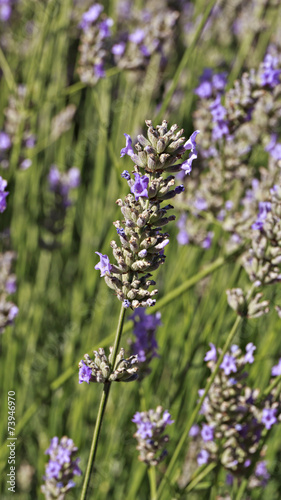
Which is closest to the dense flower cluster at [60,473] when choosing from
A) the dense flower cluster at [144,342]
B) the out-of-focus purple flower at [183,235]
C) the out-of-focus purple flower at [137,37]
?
the dense flower cluster at [144,342]

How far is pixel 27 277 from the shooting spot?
269cm

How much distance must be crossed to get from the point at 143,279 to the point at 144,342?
488 mm

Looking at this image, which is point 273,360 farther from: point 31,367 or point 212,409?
point 31,367

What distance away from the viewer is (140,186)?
824 millimetres

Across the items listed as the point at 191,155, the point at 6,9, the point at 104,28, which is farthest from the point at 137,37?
the point at 191,155

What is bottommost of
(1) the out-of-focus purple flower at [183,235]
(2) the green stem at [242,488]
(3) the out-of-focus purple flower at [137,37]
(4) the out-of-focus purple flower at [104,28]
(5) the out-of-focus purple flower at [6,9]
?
(2) the green stem at [242,488]

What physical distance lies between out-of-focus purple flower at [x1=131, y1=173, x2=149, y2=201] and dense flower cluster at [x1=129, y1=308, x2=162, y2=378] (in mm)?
604

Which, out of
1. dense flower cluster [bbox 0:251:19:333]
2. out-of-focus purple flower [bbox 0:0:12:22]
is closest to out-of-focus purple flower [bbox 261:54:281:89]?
dense flower cluster [bbox 0:251:19:333]

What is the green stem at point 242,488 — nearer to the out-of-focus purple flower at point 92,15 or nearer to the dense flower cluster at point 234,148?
the dense flower cluster at point 234,148

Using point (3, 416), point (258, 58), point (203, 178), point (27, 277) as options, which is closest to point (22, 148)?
point (203, 178)

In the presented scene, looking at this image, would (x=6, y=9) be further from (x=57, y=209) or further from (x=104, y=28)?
(x=57, y=209)

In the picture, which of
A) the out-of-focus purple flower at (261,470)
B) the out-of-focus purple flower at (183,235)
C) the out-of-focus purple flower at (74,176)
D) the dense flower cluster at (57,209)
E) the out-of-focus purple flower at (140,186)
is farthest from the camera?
the out-of-focus purple flower at (74,176)

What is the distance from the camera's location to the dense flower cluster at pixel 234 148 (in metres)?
1.63

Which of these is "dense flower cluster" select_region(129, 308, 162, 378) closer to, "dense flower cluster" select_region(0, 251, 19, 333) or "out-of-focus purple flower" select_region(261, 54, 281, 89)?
"dense flower cluster" select_region(0, 251, 19, 333)
